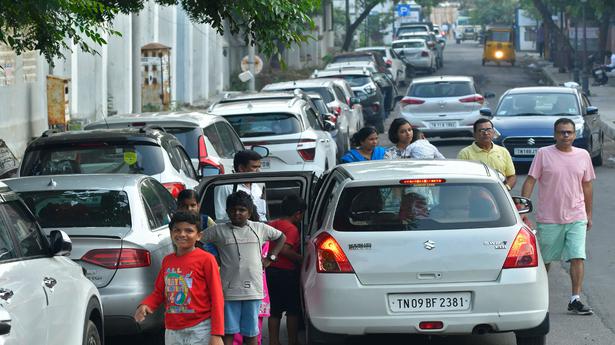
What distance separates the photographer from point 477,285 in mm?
8492

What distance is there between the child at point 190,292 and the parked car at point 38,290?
0.39 metres

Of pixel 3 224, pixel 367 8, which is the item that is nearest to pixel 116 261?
pixel 3 224

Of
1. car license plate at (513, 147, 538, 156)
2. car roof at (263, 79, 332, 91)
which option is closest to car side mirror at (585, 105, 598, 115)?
car license plate at (513, 147, 538, 156)

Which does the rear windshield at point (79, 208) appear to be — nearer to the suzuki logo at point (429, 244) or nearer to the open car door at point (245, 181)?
the open car door at point (245, 181)

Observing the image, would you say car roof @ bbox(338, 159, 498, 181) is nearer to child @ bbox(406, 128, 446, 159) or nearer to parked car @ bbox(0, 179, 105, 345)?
parked car @ bbox(0, 179, 105, 345)

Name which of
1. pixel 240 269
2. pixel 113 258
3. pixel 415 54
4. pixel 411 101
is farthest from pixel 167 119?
pixel 415 54

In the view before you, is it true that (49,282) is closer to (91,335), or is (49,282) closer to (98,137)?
(91,335)

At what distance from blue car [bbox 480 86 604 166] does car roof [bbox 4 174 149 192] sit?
12.7 meters

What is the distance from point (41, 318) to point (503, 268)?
3379 mm

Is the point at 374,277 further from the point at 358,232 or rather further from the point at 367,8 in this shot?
the point at 367,8

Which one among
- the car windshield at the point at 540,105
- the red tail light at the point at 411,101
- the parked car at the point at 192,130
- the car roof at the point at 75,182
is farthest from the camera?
the red tail light at the point at 411,101

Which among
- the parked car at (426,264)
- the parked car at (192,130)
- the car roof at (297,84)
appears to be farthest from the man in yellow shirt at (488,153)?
the car roof at (297,84)

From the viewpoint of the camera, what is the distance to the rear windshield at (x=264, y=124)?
1827 cm

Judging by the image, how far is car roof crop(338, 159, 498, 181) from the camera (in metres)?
8.91
